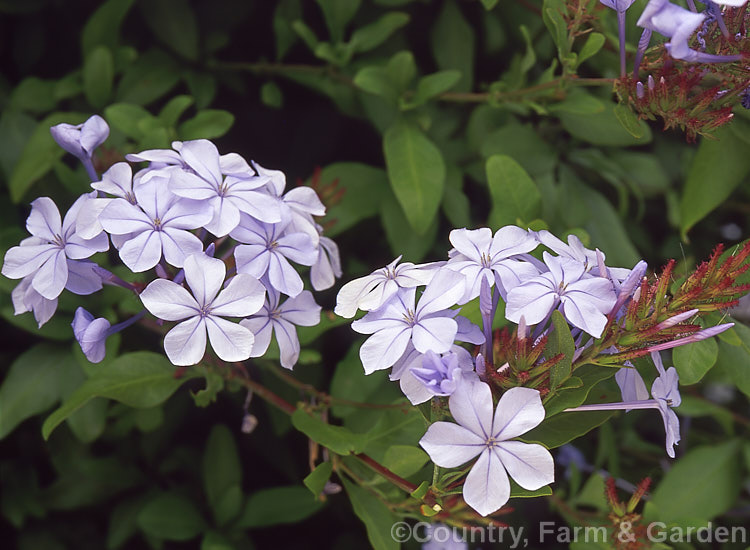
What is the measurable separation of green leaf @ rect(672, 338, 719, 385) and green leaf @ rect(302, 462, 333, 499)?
50 centimetres

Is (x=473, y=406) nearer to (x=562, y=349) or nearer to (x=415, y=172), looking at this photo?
(x=562, y=349)

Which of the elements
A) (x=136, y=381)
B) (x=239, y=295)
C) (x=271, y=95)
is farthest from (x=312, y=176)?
(x=239, y=295)

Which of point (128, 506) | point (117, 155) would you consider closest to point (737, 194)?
point (117, 155)

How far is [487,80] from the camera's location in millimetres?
1699

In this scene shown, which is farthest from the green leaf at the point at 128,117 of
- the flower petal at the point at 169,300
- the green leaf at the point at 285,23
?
the flower petal at the point at 169,300

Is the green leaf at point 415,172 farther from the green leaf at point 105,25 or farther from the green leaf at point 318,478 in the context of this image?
the green leaf at point 105,25

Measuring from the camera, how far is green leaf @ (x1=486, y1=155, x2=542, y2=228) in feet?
3.77

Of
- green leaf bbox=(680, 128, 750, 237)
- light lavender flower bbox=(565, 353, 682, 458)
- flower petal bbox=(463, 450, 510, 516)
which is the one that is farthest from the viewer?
green leaf bbox=(680, 128, 750, 237)

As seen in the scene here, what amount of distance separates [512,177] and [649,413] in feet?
2.92

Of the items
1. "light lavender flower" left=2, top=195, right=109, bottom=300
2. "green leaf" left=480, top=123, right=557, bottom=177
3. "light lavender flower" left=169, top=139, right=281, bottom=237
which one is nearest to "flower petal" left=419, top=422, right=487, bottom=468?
"light lavender flower" left=169, top=139, right=281, bottom=237

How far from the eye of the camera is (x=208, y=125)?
51.6 inches

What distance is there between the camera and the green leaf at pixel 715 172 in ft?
4.04

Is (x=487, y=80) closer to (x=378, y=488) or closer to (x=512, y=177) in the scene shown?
(x=512, y=177)

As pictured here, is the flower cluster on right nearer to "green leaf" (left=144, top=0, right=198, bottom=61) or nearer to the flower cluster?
the flower cluster
